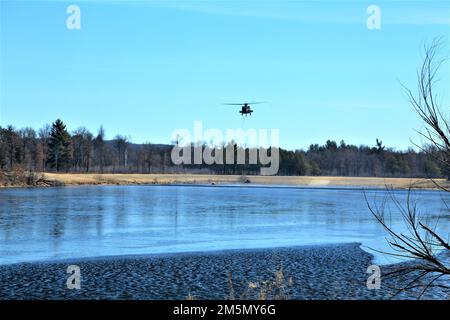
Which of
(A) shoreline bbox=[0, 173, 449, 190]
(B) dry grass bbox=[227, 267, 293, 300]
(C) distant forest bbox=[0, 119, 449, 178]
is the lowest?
(B) dry grass bbox=[227, 267, 293, 300]

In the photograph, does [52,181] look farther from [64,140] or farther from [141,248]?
[141,248]

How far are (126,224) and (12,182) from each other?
155 feet

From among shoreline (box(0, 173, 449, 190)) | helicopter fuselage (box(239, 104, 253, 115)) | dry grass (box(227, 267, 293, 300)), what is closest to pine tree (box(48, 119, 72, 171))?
shoreline (box(0, 173, 449, 190))

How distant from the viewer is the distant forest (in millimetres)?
98125

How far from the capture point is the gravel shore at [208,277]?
1068cm

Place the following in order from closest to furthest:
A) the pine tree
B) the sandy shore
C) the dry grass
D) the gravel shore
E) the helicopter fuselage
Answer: the dry grass < the gravel shore < the helicopter fuselage < the sandy shore < the pine tree

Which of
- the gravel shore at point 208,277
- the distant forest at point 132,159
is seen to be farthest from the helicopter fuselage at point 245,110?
the distant forest at point 132,159

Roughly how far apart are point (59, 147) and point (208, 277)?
298ft

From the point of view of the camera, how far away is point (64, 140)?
324 feet

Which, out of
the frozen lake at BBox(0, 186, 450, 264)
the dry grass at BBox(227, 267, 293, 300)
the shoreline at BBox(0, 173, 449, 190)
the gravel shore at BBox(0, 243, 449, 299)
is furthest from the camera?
the shoreline at BBox(0, 173, 449, 190)

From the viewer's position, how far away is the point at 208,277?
12.5 metres

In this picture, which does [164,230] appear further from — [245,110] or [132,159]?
[132,159]

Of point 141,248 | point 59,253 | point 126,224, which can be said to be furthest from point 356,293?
point 126,224

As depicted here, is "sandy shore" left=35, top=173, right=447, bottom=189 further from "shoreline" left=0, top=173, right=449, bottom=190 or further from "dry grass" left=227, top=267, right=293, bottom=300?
"dry grass" left=227, top=267, right=293, bottom=300
